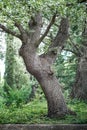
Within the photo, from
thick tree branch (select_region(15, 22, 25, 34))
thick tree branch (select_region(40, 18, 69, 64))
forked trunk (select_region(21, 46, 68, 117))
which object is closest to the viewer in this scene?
thick tree branch (select_region(15, 22, 25, 34))

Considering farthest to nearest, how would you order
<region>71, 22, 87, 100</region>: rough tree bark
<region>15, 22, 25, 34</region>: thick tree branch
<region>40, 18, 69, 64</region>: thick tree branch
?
1. <region>71, 22, 87, 100</region>: rough tree bark
2. <region>40, 18, 69, 64</region>: thick tree branch
3. <region>15, 22, 25, 34</region>: thick tree branch

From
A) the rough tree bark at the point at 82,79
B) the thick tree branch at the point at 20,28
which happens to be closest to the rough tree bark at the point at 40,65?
the thick tree branch at the point at 20,28

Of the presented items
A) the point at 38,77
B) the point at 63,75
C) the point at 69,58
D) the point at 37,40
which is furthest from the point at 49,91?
the point at 63,75

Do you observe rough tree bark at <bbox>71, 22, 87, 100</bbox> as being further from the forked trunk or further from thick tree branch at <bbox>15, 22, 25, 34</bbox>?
thick tree branch at <bbox>15, 22, 25, 34</bbox>

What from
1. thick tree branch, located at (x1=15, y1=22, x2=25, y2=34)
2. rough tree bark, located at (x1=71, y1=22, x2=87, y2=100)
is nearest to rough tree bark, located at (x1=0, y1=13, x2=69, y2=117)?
thick tree branch, located at (x1=15, y1=22, x2=25, y2=34)

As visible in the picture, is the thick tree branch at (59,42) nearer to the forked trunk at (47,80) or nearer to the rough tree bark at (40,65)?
the rough tree bark at (40,65)

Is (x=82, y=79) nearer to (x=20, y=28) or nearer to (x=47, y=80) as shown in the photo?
(x=47, y=80)

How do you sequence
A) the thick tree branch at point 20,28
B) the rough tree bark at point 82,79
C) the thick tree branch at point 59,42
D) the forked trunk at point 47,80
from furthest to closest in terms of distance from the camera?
the rough tree bark at point 82,79
the thick tree branch at point 59,42
the forked trunk at point 47,80
the thick tree branch at point 20,28

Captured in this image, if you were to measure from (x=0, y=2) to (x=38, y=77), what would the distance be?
3.79 metres

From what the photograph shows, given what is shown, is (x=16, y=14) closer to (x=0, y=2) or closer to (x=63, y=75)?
(x=0, y=2)

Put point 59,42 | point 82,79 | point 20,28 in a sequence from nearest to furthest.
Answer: point 20,28, point 59,42, point 82,79

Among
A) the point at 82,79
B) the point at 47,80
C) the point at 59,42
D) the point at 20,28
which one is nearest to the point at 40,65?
the point at 47,80

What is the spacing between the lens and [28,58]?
1130 centimetres

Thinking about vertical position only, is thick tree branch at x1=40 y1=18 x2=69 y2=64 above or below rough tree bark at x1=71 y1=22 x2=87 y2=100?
→ above
